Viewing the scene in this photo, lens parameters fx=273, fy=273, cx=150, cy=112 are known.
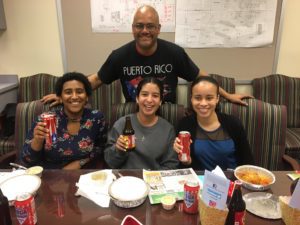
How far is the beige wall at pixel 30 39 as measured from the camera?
9.54 ft

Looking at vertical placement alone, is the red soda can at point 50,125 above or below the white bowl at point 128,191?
above

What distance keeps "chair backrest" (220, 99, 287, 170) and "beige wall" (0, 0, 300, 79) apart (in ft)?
4.45

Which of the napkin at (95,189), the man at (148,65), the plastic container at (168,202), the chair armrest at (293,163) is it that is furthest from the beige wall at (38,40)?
the plastic container at (168,202)

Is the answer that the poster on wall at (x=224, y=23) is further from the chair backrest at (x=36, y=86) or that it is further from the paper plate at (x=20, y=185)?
the paper plate at (x=20, y=185)

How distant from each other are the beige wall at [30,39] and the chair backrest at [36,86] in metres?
0.19

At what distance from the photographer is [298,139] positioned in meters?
2.55

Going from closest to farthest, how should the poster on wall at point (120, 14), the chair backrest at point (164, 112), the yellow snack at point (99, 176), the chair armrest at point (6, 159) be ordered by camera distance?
1. the yellow snack at point (99, 176)
2. the chair armrest at point (6, 159)
3. the chair backrest at point (164, 112)
4. the poster on wall at point (120, 14)

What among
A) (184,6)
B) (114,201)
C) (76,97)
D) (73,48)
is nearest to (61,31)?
(73,48)

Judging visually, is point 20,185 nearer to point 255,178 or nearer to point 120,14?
point 255,178

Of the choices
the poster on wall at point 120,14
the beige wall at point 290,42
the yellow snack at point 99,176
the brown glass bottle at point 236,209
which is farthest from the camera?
the beige wall at point 290,42

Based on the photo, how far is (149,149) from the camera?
165cm

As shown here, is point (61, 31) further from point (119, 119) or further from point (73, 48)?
point (119, 119)

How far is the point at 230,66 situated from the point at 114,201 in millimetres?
2354

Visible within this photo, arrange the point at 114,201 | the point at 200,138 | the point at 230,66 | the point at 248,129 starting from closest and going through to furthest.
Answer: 1. the point at 114,201
2. the point at 200,138
3. the point at 248,129
4. the point at 230,66
